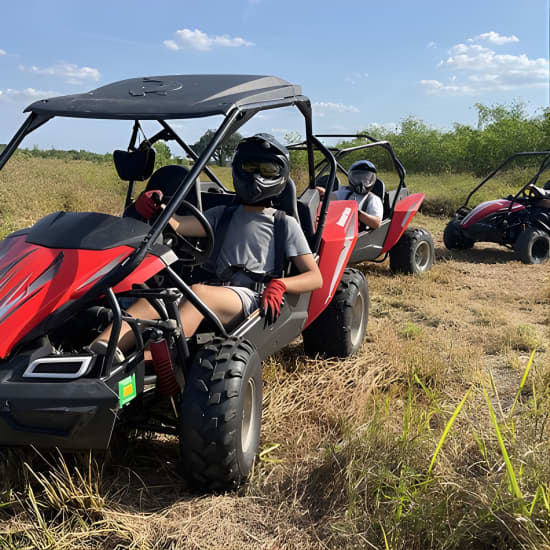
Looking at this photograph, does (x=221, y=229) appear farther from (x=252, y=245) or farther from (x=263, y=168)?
(x=263, y=168)

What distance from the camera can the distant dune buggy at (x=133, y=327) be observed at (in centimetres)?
211

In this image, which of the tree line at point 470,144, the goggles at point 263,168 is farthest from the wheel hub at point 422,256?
the tree line at point 470,144

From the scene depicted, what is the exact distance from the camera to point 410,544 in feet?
6.61

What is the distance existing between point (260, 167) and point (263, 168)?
0.05ft

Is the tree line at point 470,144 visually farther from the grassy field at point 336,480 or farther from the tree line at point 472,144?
the grassy field at point 336,480

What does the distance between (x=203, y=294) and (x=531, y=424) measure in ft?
→ 4.60

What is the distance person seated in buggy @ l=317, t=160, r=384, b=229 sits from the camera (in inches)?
248

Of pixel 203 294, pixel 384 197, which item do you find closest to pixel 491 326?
pixel 384 197

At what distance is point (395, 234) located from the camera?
6.68m

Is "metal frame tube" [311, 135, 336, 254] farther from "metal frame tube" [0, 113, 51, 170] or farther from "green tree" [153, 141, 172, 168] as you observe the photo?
"metal frame tube" [0, 113, 51, 170]

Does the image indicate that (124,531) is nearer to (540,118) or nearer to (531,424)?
(531,424)

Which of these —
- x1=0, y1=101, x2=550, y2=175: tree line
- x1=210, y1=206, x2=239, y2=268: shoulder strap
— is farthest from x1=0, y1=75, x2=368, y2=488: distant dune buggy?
x1=0, y1=101, x2=550, y2=175: tree line

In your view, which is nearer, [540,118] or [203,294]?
[203,294]

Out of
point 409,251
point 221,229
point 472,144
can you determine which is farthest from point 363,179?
point 472,144
